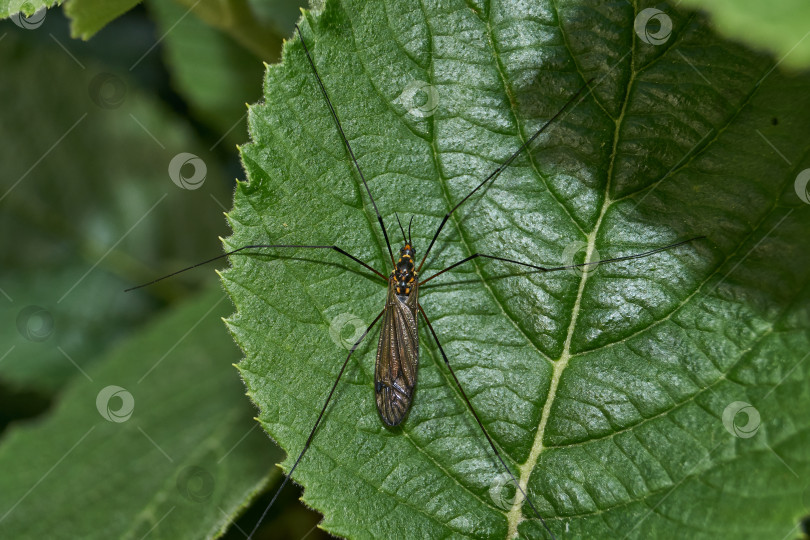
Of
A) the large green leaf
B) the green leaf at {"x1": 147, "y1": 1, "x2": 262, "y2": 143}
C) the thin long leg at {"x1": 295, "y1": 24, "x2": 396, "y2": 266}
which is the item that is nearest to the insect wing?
the thin long leg at {"x1": 295, "y1": 24, "x2": 396, "y2": 266}

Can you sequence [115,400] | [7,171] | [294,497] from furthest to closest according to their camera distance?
[7,171]
[115,400]
[294,497]

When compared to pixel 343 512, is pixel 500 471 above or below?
above

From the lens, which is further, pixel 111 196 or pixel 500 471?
pixel 111 196

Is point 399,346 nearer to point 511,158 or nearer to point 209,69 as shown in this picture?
point 511,158

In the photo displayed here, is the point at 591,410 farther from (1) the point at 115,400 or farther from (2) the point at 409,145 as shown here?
(1) the point at 115,400

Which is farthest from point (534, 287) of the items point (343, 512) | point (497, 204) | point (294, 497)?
point (294, 497)

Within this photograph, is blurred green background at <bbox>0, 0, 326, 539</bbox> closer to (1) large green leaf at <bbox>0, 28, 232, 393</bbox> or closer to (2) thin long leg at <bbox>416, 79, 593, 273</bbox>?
(1) large green leaf at <bbox>0, 28, 232, 393</bbox>

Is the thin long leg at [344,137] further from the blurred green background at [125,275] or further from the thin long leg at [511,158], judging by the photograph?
the blurred green background at [125,275]

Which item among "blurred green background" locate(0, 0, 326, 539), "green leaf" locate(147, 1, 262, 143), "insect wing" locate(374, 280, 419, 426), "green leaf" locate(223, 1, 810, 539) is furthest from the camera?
"green leaf" locate(147, 1, 262, 143)
